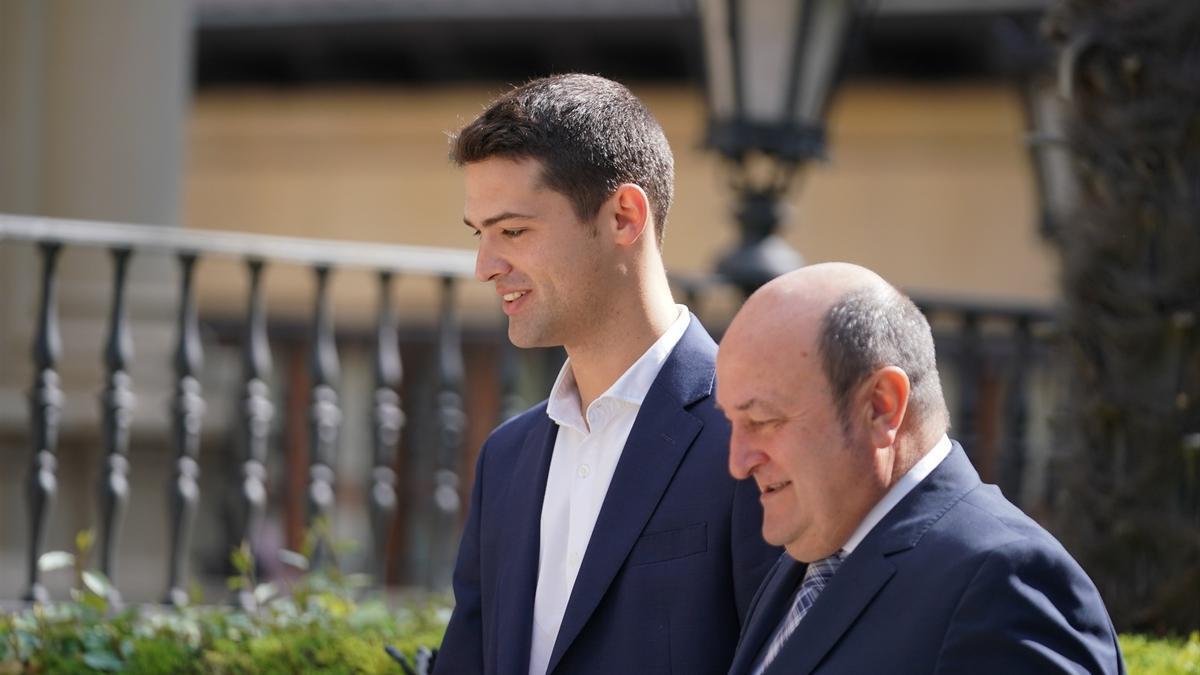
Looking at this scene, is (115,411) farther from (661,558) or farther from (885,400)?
(885,400)

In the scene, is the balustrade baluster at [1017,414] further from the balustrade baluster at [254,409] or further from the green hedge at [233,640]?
the green hedge at [233,640]

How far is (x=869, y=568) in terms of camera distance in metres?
2.32

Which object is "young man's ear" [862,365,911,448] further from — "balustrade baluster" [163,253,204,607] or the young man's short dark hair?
"balustrade baluster" [163,253,204,607]

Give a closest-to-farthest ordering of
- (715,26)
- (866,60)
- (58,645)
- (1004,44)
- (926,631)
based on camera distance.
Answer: (926,631)
(58,645)
(715,26)
(1004,44)
(866,60)

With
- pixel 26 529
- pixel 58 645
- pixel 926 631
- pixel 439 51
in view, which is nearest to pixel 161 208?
pixel 26 529

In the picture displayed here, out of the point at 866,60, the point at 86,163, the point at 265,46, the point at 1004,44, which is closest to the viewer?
the point at 1004,44

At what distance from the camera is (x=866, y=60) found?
15641 millimetres

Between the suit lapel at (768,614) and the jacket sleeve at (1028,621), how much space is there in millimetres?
379

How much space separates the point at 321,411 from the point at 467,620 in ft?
10.5

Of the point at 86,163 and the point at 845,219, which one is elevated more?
the point at 86,163

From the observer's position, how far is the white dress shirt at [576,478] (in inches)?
112

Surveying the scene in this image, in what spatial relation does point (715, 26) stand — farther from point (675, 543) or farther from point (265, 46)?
point (265, 46)

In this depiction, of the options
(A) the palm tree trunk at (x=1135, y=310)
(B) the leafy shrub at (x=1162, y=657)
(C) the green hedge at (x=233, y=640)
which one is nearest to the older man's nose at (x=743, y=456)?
(B) the leafy shrub at (x=1162, y=657)

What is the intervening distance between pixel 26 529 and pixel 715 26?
4009mm
